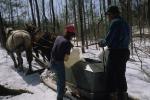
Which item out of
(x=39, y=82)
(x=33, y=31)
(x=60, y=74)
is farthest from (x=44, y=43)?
(x=60, y=74)

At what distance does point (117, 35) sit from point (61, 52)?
115 centimetres

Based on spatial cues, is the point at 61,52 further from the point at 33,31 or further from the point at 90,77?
the point at 33,31

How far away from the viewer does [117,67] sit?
6535mm

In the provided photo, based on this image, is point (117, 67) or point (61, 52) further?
point (61, 52)

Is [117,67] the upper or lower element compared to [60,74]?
upper

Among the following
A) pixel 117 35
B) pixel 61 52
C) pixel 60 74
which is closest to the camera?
pixel 117 35

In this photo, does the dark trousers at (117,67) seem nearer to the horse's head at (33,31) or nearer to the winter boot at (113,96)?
the winter boot at (113,96)

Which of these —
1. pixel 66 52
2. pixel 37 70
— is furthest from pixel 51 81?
pixel 66 52

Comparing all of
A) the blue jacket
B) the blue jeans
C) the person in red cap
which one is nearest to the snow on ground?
the blue jeans

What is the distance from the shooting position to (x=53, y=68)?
6949 millimetres

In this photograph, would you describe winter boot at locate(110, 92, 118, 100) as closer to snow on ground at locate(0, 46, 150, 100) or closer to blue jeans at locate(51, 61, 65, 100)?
snow on ground at locate(0, 46, 150, 100)

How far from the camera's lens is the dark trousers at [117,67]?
6.52 meters

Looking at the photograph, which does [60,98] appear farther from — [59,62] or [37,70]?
[37,70]

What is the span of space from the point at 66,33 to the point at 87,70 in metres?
0.86
